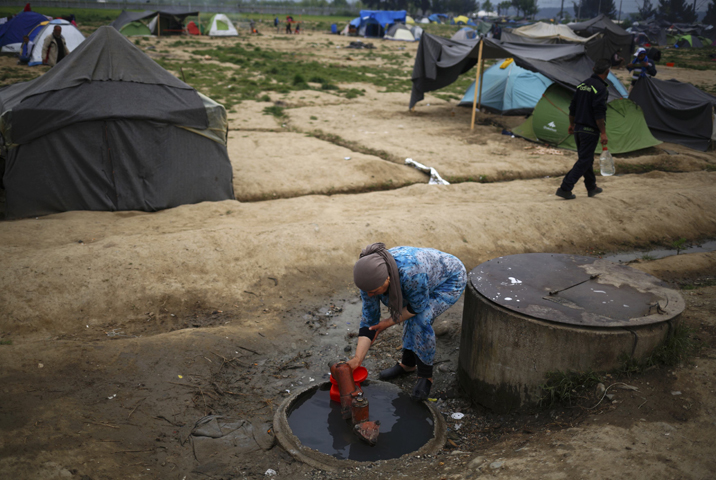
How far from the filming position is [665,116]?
12023 mm

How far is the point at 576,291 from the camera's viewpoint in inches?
151

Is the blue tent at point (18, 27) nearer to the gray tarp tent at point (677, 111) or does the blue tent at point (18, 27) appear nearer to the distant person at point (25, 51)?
the distant person at point (25, 51)

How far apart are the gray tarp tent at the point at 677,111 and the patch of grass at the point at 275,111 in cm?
861

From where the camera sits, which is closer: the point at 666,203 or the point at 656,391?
the point at 656,391

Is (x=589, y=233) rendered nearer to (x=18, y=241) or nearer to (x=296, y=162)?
(x=296, y=162)

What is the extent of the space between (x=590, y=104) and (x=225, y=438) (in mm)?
5886

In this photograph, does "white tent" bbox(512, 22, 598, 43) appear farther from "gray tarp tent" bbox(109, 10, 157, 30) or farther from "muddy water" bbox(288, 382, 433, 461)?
"muddy water" bbox(288, 382, 433, 461)

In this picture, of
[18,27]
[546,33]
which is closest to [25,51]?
[18,27]

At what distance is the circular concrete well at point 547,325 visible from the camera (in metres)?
3.29

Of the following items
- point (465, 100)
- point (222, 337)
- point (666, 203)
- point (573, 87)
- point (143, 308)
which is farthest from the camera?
point (465, 100)

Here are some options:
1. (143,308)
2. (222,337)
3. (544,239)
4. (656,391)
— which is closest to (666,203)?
(544,239)

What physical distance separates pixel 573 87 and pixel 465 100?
4.45 meters

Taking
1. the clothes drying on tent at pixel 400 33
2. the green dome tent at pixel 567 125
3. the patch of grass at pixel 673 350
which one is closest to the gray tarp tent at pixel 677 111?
the green dome tent at pixel 567 125

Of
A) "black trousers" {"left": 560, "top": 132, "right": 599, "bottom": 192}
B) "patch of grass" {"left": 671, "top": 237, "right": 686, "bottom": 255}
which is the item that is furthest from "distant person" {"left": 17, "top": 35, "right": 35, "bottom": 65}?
"patch of grass" {"left": 671, "top": 237, "right": 686, "bottom": 255}
